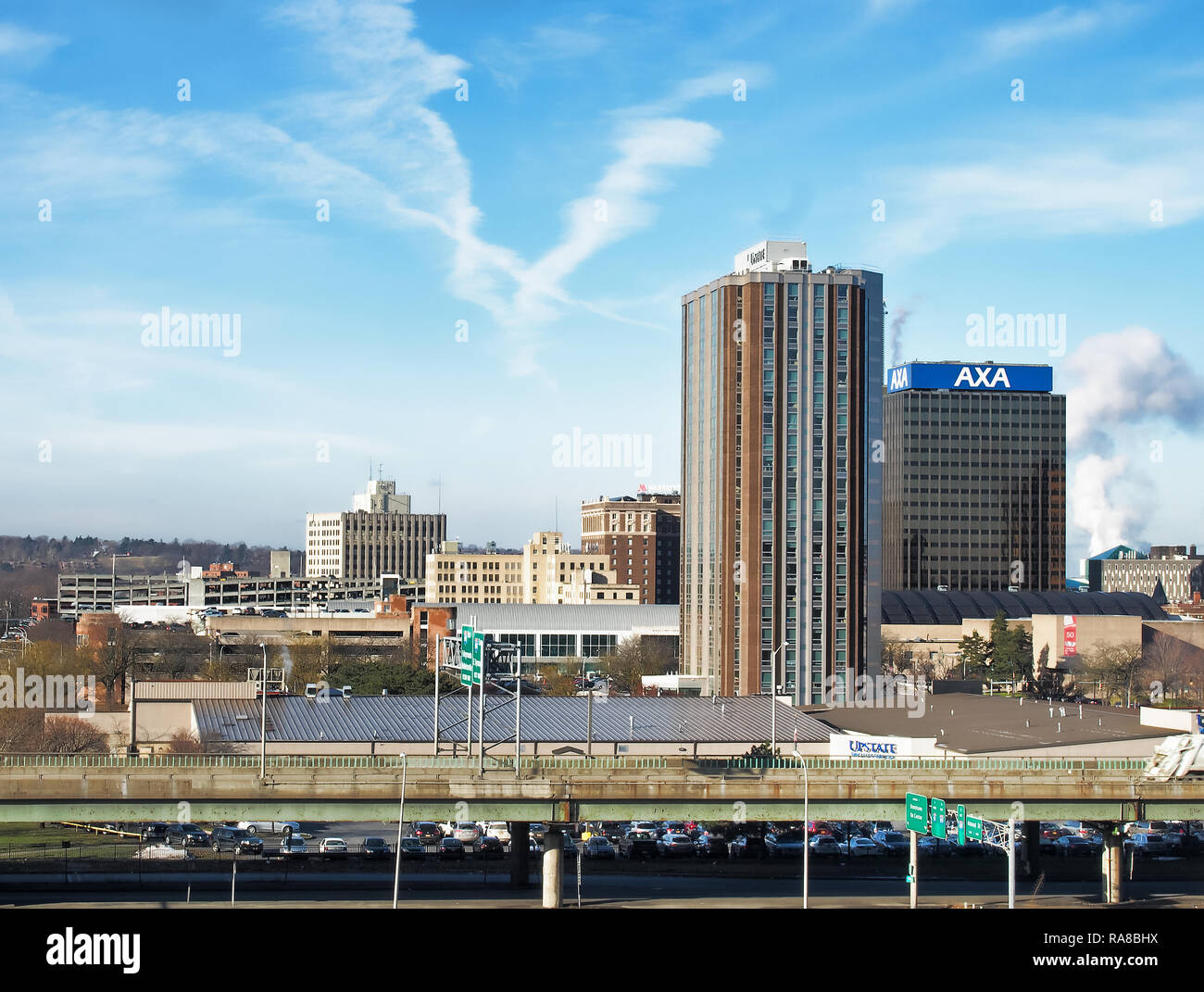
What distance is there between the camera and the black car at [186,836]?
60466 mm

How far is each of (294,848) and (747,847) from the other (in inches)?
842

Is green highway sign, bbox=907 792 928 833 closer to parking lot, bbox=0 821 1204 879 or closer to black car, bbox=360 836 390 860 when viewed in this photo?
parking lot, bbox=0 821 1204 879

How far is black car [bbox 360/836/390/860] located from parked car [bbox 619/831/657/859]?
11360mm

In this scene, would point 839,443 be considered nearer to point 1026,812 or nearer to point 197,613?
point 1026,812

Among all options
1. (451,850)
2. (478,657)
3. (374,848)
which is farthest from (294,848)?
(478,657)

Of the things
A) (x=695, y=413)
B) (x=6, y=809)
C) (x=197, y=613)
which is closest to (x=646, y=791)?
(x=6, y=809)

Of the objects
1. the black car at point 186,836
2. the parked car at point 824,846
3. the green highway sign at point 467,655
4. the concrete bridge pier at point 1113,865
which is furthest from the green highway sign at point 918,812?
the black car at point 186,836

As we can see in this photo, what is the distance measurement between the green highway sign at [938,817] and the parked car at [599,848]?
23.3 m

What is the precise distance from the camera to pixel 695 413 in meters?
116

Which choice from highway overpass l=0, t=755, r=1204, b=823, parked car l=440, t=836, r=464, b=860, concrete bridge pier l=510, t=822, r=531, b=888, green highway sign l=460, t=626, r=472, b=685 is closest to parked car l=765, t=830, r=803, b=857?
highway overpass l=0, t=755, r=1204, b=823

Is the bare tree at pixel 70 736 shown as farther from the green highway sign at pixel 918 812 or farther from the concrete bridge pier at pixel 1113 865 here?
the concrete bridge pier at pixel 1113 865

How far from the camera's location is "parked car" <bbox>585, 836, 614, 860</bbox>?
2386 inches

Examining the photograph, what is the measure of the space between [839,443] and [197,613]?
314ft

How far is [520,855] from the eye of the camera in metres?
52.7
